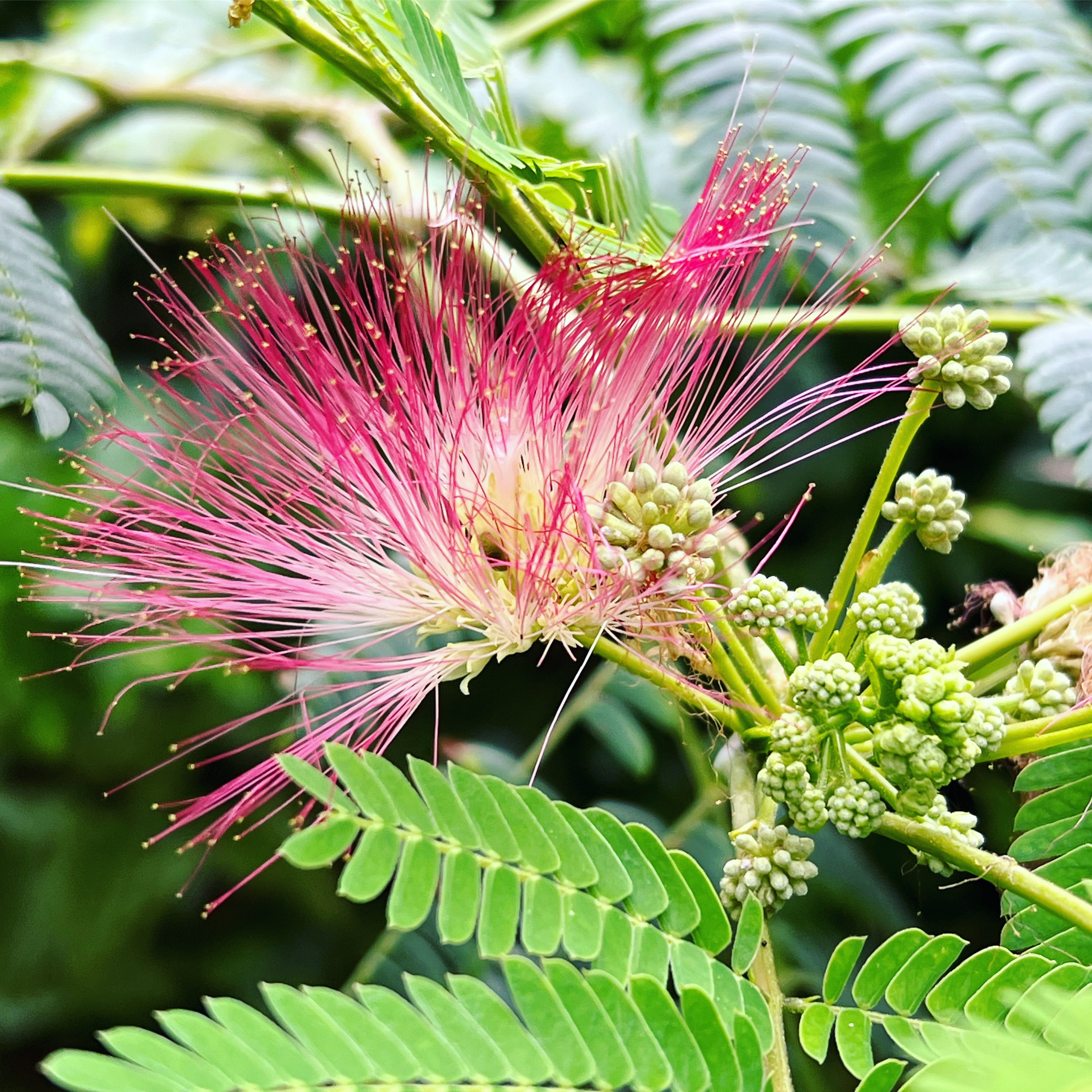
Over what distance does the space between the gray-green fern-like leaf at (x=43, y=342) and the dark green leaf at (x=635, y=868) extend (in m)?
0.69

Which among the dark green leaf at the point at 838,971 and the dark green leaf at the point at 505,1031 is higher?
the dark green leaf at the point at 505,1031

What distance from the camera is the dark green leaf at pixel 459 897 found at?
854 millimetres

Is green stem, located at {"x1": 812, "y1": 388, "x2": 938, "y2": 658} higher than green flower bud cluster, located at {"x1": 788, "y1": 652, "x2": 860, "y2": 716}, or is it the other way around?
green stem, located at {"x1": 812, "y1": 388, "x2": 938, "y2": 658}

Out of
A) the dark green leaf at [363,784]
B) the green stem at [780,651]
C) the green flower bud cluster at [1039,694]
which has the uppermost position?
the green stem at [780,651]

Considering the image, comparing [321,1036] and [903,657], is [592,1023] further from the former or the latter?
[903,657]

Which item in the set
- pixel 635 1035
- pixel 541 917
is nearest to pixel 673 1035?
pixel 635 1035

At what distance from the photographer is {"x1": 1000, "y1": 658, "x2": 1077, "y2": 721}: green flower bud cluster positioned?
3.23 feet

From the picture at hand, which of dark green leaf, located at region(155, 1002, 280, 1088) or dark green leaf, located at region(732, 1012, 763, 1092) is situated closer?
dark green leaf, located at region(155, 1002, 280, 1088)

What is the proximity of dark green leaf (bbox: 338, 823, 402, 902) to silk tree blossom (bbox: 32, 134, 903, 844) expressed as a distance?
0.97 ft

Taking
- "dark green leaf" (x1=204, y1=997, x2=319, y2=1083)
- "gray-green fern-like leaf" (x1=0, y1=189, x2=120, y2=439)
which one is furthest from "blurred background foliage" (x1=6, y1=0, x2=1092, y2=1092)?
"dark green leaf" (x1=204, y1=997, x2=319, y2=1083)

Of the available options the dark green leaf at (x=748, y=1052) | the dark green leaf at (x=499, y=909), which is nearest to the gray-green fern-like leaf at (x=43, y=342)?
the dark green leaf at (x=499, y=909)

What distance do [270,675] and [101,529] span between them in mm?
627

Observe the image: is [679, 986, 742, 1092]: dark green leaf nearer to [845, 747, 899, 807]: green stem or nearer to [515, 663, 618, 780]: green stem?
[845, 747, 899, 807]: green stem

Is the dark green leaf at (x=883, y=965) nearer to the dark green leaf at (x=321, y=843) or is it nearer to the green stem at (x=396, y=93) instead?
the dark green leaf at (x=321, y=843)
